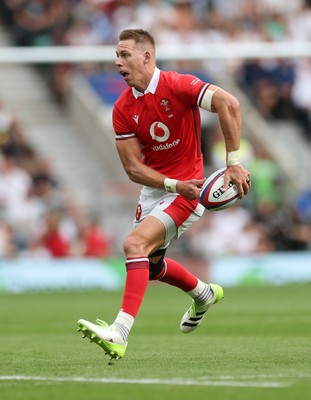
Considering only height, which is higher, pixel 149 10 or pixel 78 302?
pixel 149 10

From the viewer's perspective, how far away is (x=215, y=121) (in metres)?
23.2

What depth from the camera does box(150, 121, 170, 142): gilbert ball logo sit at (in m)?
9.09

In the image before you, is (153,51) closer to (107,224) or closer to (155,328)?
(155,328)

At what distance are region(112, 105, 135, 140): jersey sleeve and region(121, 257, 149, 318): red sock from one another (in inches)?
41.0

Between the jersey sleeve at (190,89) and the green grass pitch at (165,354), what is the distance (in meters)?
1.95

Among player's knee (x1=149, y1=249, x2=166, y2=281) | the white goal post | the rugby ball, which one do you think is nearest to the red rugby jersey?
the rugby ball

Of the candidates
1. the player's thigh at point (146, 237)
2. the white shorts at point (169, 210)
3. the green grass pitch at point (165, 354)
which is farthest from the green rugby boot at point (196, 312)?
the player's thigh at point (146, 237)

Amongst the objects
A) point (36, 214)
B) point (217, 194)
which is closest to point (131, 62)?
point (217, 194)

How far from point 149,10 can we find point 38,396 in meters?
17.9

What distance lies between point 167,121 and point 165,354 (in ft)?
5.96

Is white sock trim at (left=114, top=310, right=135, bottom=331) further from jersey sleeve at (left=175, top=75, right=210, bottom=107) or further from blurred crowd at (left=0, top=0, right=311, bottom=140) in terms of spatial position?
blurred crowd at (left=0, top=0, right=311, bottom=140)

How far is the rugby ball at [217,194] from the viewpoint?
8797mm

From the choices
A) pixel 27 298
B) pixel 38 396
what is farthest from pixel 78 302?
pixel 38 396

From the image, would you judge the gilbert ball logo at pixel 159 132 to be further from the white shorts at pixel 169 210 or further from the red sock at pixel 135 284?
the red sock at pixel 135 284
